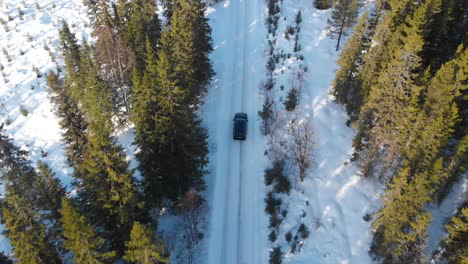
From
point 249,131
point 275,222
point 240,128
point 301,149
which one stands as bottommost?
point 275,222

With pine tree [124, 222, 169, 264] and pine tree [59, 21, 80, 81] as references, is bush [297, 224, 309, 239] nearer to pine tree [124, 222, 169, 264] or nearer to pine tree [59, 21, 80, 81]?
pine tree [124, 222, 169, 264]

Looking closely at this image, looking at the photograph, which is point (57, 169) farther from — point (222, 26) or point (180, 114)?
point (222, 26)

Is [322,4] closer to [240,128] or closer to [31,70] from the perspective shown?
[240,128]

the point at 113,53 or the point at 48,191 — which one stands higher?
the point at 113,53

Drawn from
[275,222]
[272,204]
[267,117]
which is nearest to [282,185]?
[272,204]

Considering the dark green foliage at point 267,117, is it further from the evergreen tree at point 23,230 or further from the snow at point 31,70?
the evergreen tree at point 23,230

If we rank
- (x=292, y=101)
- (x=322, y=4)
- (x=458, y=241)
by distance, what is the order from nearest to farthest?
1. (x=458, y=241)
2. (x=292, y=101)
3. (x=322, y=4)

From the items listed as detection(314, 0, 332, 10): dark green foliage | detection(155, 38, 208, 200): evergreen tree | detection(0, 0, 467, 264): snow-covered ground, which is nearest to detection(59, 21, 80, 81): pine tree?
detection(0, 0, 467, 264): snow-covered ground

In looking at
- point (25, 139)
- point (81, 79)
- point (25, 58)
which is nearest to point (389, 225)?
point (81, 79)
